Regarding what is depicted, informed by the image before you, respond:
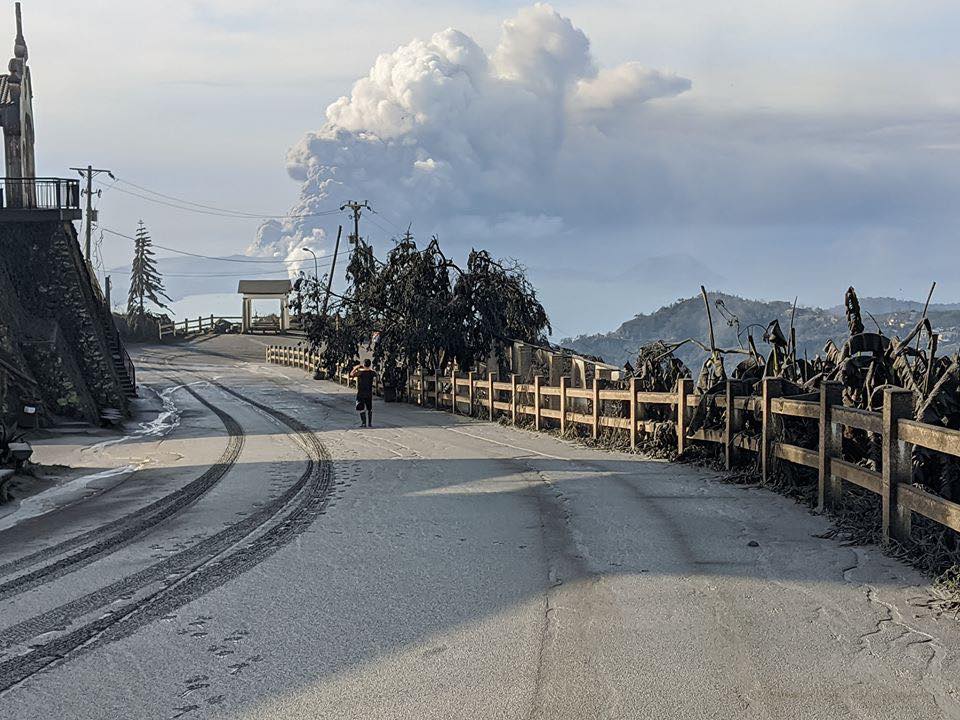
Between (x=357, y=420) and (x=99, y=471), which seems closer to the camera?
(x=99, y=471)

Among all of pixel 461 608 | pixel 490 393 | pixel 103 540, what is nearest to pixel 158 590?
pixel 461 608

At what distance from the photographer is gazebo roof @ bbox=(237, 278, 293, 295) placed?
276 feet

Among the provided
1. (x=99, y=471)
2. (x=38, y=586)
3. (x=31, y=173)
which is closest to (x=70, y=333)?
(x=31, y=173)

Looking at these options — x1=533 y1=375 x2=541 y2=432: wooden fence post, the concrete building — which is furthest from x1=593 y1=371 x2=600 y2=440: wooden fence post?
the concrete building

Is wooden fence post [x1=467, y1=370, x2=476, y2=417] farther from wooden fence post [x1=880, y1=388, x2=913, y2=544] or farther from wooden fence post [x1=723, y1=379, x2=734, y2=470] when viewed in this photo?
wooden fence post [x1=880, y1=388, x2=913, y2=544]

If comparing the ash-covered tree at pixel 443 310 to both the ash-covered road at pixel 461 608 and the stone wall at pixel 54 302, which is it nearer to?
the stone wall at pixel 54 302

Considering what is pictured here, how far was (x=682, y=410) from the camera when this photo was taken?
14.4 metres

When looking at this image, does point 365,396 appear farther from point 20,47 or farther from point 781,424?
point 20,47

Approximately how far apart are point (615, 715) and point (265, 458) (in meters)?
11.9

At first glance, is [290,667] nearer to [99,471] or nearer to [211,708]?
[211,708]

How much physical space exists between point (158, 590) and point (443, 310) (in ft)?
68.8

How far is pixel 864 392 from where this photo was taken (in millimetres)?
11703

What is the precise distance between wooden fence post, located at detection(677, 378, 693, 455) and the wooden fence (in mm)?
14

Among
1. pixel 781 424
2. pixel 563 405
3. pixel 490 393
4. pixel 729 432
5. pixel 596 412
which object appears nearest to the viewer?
pixel 781 424
